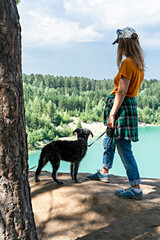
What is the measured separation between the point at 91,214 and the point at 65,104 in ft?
293

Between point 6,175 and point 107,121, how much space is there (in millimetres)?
1687

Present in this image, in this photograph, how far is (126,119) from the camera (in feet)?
11.1

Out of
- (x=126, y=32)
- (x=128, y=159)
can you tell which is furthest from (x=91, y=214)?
(x=126, y=32)

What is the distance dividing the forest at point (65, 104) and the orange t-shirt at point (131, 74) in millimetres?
56459

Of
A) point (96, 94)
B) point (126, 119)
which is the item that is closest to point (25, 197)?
point (126, 119)

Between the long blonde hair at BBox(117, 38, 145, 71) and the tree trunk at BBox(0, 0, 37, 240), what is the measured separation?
1.61 meters

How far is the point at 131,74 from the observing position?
326cm

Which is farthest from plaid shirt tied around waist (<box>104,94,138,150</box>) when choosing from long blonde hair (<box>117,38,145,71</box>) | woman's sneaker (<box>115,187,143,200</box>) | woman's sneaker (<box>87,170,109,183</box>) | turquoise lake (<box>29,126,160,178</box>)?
turquoise lake (<box>29,126,160,178</box>)

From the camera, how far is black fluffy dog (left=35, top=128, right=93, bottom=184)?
3.88 metres

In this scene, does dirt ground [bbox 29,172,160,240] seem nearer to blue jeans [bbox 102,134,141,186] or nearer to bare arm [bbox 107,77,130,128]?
blue jeans [bbox 102,134,141,186]

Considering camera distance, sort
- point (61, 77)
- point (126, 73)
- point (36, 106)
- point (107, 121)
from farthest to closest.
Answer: point (61, 77) < point (36, 106) < point (107, 121) < point (126, 73)

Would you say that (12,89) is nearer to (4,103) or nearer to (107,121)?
(4,103)

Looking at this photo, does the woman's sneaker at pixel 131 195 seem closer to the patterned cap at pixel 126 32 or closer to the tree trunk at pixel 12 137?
the tree trunk at pixel 12 137

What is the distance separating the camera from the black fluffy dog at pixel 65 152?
153 inches
